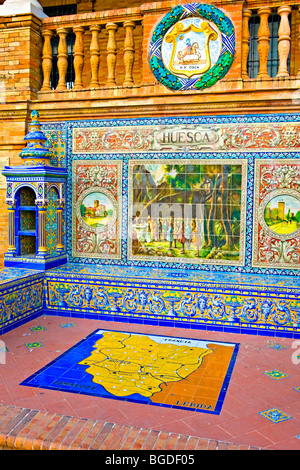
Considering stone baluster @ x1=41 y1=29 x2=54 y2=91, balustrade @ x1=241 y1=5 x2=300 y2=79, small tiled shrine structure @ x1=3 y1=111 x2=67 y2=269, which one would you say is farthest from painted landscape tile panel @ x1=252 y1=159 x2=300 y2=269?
stone baluster @ x1=41 y1=29 x2=54 y2=91

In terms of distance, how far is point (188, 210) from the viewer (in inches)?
321

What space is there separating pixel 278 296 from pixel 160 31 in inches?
203

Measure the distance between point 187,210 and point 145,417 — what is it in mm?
4425

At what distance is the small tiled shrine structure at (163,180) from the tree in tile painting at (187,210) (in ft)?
0.07

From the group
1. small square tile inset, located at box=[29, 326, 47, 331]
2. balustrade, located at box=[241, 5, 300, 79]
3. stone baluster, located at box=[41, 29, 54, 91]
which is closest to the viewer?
small square tile inset, located at box=[29, 326, 47, 331]

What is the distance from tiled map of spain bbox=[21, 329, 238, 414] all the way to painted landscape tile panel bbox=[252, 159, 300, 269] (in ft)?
6.73

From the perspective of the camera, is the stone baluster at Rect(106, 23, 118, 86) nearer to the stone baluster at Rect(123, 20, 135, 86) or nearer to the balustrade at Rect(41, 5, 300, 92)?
the balustrade at Rect(41, 5, 300, 92)

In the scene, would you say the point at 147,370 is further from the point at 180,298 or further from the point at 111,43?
the point at 111,43

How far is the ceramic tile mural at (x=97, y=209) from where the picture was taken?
28.2 feet

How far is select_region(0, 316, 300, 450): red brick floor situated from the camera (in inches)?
155

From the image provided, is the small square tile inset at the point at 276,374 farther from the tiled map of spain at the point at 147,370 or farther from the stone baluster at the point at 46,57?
the stone baluster at the point at 46,57

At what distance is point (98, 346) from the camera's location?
644cm

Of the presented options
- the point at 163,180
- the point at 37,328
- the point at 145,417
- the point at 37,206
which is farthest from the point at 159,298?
the point at 145,417

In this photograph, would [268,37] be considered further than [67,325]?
Yes
